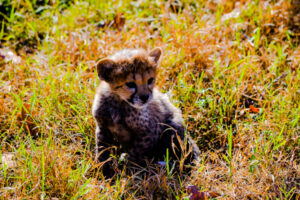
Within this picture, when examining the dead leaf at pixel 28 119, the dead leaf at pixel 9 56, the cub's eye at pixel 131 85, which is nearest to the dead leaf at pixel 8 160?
the dead leaf at pixel 28 119

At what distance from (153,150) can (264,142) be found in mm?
1063

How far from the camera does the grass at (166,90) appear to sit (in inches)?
122

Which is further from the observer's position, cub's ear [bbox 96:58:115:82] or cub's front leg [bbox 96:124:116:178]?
cub's front leg [bbox 96:124:116:178]

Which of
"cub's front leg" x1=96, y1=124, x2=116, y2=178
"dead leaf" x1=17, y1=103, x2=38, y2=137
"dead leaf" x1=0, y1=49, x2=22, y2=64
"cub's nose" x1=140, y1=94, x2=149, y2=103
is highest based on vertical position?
"dead leaf" x1=0, y1=49, x2=22, y2=64

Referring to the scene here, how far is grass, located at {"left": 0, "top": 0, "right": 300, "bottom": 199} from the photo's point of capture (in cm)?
310

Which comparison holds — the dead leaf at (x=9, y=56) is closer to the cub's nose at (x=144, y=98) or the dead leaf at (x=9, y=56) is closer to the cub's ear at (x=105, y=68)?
the cub's ear at (x=105, y=68)

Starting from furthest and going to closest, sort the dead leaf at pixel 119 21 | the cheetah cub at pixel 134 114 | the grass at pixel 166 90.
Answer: the dead leaf at pixel 119 21 → the cheetah cub at pixel 134 114 → the grass at pixel 166 90

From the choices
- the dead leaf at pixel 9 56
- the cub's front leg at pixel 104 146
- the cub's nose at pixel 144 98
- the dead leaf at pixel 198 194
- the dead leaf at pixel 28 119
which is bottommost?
the dead leaf at pixel 198 194

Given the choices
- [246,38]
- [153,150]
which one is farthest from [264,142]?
[246,38]

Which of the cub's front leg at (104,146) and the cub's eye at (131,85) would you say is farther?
the cub's front leg at (104,146)

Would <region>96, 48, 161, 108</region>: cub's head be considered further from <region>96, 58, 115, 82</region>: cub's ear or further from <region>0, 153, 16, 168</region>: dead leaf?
<region>0, 153, 16, 168</region>: dead leaf

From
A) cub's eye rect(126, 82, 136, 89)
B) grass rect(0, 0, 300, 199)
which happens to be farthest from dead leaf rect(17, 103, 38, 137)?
cub's eye rect(126, 82, 136, 89)

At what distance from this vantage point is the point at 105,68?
3234mm

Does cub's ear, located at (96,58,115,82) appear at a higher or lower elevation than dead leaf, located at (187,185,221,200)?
higher
